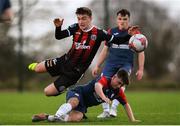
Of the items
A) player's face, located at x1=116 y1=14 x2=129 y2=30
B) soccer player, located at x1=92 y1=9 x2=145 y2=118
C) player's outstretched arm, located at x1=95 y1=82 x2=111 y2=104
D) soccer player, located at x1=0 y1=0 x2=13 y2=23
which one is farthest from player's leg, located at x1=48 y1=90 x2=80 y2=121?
soccer player, located at x1=0 y1=0 x2=13 y2=23

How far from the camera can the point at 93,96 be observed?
340 inches

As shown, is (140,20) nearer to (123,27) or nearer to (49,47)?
(49,47)

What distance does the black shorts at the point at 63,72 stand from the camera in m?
8.65

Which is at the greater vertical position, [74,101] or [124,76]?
[124,76]

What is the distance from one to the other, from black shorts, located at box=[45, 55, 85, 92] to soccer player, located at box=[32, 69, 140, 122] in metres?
0.15

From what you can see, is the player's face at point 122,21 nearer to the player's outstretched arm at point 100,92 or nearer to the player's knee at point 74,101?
the player's outstretched arm at point 100,92

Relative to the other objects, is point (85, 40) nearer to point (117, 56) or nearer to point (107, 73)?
point (107, 73)

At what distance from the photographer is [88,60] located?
8.74 m

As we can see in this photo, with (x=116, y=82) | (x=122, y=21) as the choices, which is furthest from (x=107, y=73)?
(x=122, y=21)

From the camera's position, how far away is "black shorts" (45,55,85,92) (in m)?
8.65

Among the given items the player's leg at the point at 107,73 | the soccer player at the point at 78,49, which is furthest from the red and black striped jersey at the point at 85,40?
the player's leg at the point at 107,73

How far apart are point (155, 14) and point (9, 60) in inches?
348

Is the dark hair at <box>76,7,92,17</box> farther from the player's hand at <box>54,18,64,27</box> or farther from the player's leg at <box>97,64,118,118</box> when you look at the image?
the player's leg at <box>97,64,118,118</box>

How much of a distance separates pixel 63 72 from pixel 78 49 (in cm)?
41
